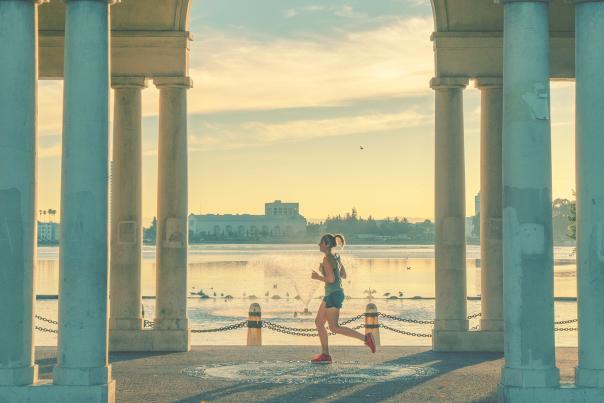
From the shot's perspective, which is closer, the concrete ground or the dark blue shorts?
the concrete ground

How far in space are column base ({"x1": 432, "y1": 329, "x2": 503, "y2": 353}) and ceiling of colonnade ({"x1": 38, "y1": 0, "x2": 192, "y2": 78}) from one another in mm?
11360

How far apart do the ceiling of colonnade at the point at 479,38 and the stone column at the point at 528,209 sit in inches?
425

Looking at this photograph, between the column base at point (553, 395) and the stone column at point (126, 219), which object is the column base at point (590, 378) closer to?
the column base at point (553, 395)

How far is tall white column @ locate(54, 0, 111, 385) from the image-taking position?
2042 centimetres

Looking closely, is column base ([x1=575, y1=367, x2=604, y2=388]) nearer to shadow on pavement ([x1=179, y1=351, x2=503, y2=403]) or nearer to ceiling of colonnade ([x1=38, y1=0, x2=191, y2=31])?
shadow on pavement ([x1=179, y1=351, x2=503, y2=403])

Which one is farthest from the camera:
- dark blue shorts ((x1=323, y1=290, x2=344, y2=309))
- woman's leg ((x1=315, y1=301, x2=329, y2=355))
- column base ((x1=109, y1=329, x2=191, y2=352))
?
column base ((x1=109, y1=329, x2=191, y2=352))

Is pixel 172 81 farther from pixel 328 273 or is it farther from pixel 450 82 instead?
pixel 450 82

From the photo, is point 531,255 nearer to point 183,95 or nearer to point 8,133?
point 8,133

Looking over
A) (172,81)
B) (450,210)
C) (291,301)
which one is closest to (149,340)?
(172,81)

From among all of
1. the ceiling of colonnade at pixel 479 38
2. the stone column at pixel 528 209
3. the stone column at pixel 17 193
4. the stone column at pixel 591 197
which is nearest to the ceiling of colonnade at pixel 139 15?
the ceiling of colonnade at pixel 479 38

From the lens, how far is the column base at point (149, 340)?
31.9 m

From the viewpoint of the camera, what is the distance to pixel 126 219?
107ft

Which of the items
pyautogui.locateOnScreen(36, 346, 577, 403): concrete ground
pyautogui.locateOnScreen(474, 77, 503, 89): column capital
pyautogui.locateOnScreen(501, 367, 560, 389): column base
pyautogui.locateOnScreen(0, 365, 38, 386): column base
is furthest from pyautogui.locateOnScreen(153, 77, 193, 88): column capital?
pyautogui.locateOnScreen(501, 367, 560, 389): column base

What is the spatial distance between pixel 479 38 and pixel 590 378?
1388 centimetres
